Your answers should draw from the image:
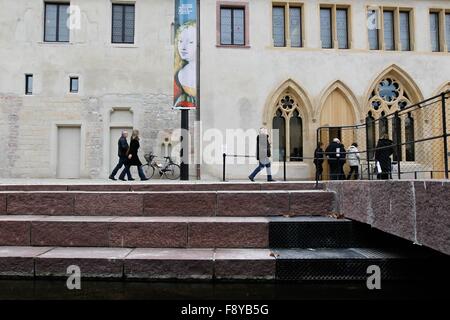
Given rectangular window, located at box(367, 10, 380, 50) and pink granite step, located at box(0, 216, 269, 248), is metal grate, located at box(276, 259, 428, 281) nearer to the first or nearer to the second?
pink granite step, located at box(0, 216, 269, 248)

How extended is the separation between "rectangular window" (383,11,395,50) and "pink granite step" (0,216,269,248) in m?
15.6

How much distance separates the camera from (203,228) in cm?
535

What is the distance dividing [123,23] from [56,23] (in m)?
2.90

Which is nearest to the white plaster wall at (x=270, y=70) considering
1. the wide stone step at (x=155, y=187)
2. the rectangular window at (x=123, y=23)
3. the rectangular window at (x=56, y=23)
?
the rectangular window at (x=123, y=23)

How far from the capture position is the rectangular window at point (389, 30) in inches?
699

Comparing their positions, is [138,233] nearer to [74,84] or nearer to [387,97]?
[74,84]

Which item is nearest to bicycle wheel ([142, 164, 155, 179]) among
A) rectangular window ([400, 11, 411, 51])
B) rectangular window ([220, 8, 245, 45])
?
rectangular window ([220, 8, 245, 45])

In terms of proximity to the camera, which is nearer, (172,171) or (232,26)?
(172,171)

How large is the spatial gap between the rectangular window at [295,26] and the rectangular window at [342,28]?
5.79 feet

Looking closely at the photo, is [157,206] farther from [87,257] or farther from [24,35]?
[24,35]

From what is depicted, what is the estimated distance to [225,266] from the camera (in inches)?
180

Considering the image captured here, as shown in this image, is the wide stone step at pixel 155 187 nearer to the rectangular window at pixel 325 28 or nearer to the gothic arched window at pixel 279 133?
the gothic arched window at pixel 279 133

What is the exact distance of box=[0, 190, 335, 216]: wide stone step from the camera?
6281 millimetres

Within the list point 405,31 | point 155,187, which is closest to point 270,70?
point 405,31
